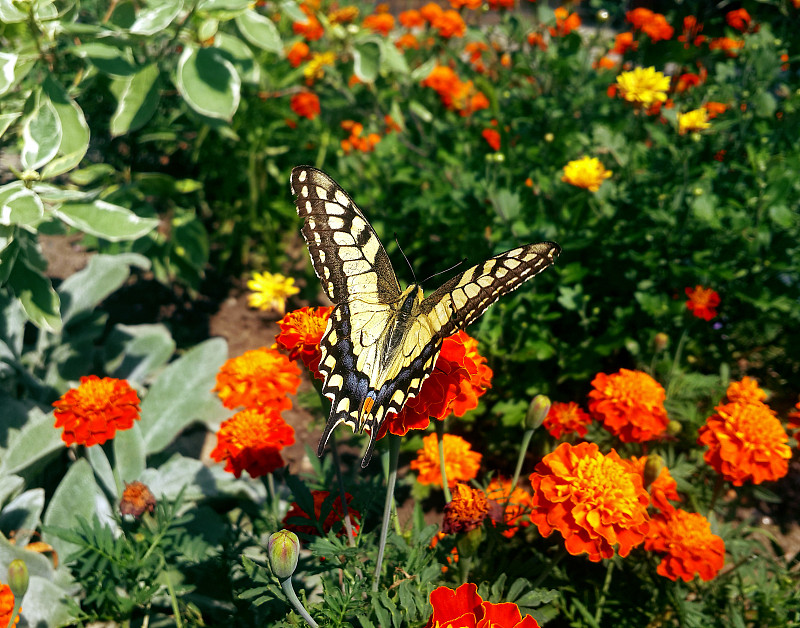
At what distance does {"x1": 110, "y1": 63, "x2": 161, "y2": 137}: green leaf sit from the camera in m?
2.25

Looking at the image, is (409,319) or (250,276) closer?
(409,319)

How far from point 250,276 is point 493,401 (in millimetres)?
1765

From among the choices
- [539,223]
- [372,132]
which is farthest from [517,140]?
[372,132]

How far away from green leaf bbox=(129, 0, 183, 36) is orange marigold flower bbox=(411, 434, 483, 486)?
1.71 metres

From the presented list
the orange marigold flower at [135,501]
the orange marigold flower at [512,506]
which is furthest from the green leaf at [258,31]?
the orange marigold flower at [512,506]

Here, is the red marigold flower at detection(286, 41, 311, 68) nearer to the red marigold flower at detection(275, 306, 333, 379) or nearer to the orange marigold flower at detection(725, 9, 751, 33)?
the orange marigold flower at detection(725, 9, 751, 33)

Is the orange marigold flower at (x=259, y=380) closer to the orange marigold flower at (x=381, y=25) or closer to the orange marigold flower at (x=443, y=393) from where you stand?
the orange marigold flower at (x=443, y=393)

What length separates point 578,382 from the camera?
2.43m

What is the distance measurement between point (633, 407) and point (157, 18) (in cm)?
209

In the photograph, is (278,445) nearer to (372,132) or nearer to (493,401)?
(493,401)

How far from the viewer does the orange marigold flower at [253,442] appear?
4.68 feet

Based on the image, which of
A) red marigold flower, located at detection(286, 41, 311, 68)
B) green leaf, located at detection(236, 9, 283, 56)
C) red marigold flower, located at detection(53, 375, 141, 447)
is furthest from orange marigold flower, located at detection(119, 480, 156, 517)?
red marigold flower, located at detection(286, 41, 311, 68)

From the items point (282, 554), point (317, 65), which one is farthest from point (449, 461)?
point (317, 65)

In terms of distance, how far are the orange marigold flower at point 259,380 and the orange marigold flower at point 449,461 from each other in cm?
42
